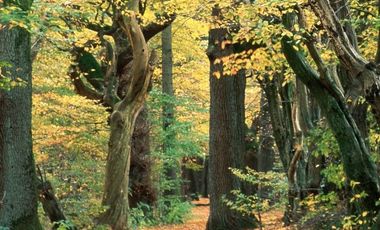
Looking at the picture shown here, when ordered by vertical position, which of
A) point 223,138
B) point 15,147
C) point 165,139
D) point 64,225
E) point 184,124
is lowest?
point 64,225

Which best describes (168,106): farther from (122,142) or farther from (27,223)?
(27,223)

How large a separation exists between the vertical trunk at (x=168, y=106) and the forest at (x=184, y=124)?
0.19 ft

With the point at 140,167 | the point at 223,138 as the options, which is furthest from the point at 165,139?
the point at 223,138

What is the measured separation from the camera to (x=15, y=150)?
8.32m

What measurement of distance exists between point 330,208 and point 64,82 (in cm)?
983

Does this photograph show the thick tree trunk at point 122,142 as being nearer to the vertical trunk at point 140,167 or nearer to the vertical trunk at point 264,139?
the vertical trunk at point 140,167

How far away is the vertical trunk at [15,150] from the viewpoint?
8258mm

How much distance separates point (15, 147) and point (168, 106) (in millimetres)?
10616

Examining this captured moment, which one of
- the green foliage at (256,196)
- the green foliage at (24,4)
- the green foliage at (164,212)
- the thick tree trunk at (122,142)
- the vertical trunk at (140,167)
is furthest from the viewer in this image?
the vertical trunk at (140,167)

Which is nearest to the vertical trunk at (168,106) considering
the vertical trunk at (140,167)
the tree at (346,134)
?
the vertical trunk at (140,167)

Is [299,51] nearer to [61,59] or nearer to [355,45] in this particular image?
[355,45]

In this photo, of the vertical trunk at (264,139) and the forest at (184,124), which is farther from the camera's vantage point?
the vertical trunk at (264,139)

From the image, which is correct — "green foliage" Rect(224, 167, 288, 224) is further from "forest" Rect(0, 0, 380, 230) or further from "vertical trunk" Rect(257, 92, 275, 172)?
"vertical trunk" Rect(257, 92, 275, 172)

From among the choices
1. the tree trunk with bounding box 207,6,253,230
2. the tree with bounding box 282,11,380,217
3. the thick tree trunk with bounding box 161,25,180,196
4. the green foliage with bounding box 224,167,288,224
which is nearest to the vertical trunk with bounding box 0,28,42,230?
the green foliage with bounding box 224,167,288,224
